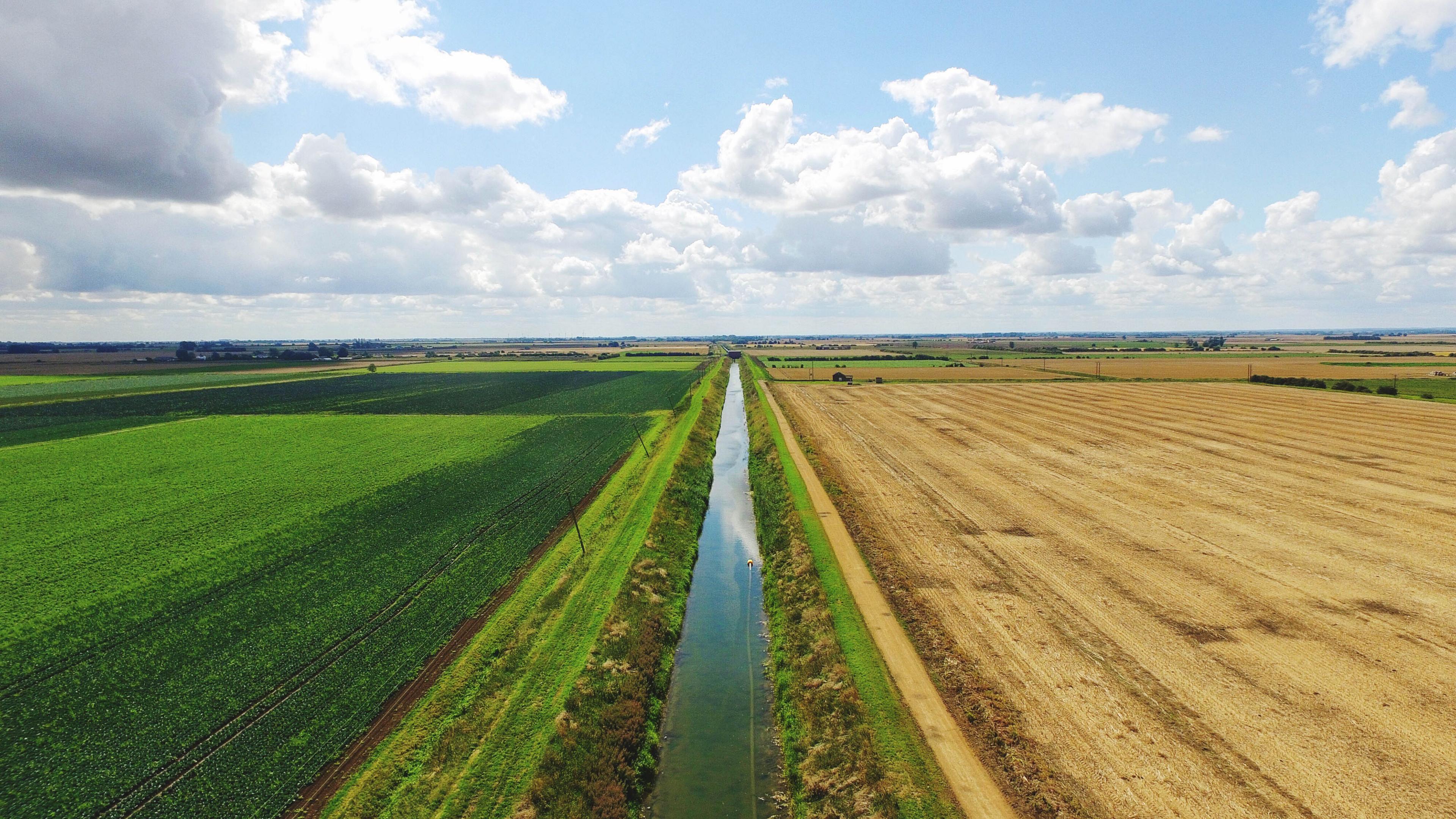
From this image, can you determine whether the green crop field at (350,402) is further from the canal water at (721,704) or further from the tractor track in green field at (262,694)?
the tractor track in green field at (262,694)

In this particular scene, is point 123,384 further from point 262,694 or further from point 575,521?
point 262,694

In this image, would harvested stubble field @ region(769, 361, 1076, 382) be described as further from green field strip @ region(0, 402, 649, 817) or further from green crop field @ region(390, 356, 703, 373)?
green field strip @ region(0, 402, 649, 817)

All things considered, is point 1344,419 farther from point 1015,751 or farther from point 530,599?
point 530,599

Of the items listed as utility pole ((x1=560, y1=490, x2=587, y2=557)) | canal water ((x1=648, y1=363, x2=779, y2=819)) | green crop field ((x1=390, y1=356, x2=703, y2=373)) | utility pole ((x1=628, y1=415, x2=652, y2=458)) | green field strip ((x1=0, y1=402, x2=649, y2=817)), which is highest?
Result: green crop field ((x1=390, y1=356, x2=703, y2=373))

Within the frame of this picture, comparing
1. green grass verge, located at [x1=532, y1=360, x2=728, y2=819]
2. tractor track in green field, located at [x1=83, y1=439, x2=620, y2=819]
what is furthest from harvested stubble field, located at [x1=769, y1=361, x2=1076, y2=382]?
tractor track in green field, located at [x1=83, y1=439, x2=620, y2=819]

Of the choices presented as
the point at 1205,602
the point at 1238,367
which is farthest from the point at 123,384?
the point at 1238,367

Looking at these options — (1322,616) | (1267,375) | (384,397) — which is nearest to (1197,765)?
(1322,616)

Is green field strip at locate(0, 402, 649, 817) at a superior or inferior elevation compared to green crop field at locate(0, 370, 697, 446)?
inferior
